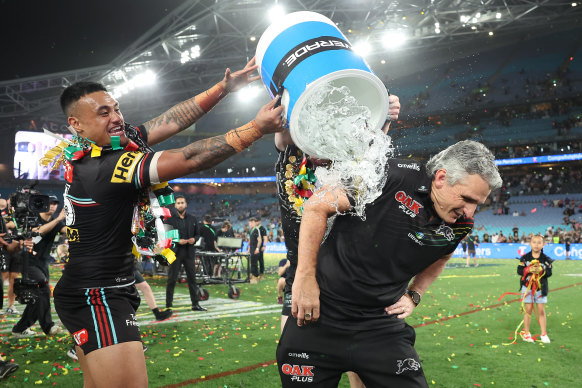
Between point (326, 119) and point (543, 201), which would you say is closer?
point (326, 119)

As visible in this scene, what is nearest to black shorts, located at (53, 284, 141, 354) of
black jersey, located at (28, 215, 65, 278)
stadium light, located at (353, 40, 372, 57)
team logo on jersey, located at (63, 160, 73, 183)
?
team logo on jersey, located at (63, 160, 73, 183)

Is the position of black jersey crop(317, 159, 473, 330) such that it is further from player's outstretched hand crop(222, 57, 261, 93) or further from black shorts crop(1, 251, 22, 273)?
black shorts crop(1, 251, 22, 273)

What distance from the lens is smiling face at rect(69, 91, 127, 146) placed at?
2.85 metres

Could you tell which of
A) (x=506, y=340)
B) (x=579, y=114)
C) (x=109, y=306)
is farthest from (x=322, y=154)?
(x=579, y=114)

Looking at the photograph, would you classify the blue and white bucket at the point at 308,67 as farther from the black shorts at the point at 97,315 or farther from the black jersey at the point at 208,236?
the black jersey at the point at 208,236

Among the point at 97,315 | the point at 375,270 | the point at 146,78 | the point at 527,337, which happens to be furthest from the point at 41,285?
the point at 146,78

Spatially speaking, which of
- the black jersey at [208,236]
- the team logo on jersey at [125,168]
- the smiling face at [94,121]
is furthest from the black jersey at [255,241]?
the team logo on jersey at [125,168]

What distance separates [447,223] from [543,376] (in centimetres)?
409

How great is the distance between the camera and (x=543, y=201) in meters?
33.5

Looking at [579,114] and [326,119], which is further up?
[579,114]

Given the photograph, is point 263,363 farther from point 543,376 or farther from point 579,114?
point 579,114

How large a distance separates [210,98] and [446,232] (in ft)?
6.41

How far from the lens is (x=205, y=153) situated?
241cm

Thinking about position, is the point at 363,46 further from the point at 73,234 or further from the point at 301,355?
the point at 301,355
